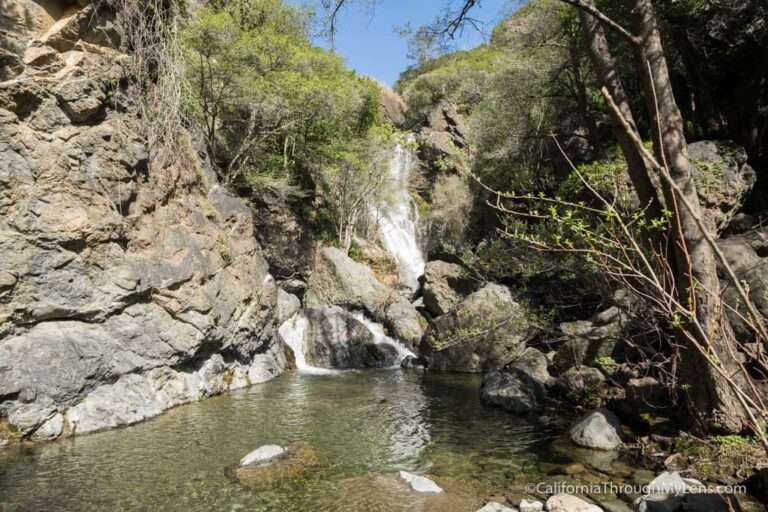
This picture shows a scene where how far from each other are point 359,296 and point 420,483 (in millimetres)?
13315

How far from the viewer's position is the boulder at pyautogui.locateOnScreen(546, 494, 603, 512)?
5.42m

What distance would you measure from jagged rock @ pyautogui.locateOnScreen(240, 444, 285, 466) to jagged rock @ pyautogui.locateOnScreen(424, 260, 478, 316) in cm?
1332

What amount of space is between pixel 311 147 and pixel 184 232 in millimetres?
12015

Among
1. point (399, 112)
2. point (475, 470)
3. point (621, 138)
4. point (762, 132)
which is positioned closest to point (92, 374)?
point (475, 470)

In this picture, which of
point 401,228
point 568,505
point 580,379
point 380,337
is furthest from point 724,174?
point 401,228

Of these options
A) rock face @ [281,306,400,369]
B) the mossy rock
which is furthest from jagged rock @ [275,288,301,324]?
the mossy rock

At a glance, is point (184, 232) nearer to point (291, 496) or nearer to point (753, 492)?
point (291, 496)

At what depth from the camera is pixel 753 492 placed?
552cm

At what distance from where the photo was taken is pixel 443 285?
20.9 meters

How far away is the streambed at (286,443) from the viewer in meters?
6.07

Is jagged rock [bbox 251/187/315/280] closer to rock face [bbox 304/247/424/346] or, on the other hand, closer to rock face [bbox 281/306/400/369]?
rock face [bbox 304/247/424/346]

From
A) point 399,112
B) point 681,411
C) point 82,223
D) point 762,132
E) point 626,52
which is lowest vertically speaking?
point 681,411

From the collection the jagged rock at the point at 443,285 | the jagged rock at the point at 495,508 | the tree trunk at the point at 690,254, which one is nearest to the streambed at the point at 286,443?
the jagged rock at the point at 495,508

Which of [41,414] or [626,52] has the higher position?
[626,52]
